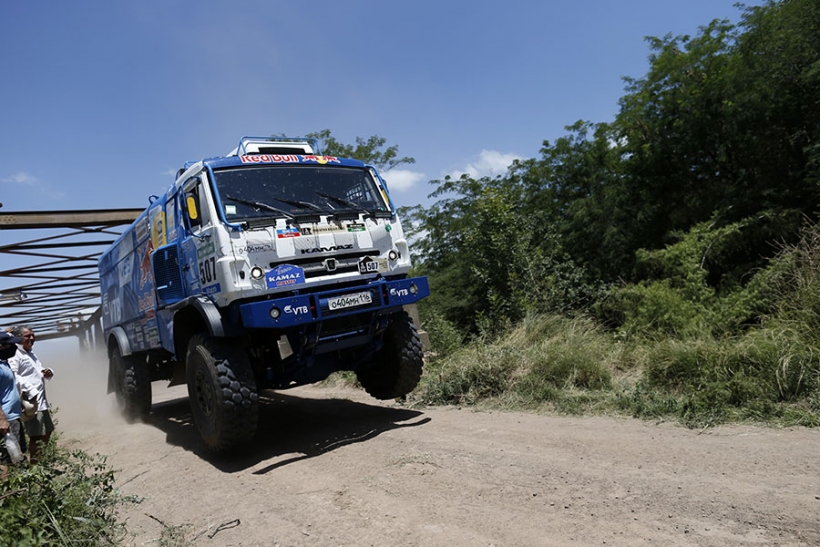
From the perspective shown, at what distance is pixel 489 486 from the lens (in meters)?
4.16

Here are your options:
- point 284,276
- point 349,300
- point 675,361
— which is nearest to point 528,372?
point 675,361

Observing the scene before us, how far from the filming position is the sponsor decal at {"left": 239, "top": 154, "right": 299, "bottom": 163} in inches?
242

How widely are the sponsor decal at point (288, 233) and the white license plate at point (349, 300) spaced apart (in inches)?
29.8

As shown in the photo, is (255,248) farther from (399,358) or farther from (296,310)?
(399,358)

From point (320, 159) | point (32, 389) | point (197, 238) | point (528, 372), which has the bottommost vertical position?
point (528, 372)

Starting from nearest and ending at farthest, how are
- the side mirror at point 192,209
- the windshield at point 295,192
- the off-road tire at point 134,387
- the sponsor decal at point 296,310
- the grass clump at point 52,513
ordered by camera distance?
the grass clump at point 52,513 < the sponsor decal at point 296,310 < the windshield at point 295,192 < the side mirror at point 192,209 < the off-road tire at point 134,387

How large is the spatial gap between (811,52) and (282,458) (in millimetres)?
10409

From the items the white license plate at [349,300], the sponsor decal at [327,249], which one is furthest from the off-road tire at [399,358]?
the sponsor decal at [327,249]

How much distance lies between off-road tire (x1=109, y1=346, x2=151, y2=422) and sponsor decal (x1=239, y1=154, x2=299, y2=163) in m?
4.60

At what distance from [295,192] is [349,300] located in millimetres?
1363

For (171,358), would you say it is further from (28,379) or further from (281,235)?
(281,235)

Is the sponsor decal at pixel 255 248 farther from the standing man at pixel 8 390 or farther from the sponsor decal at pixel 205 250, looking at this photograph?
the standing man at pixel 8 390

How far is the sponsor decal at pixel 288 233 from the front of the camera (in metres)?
5.69

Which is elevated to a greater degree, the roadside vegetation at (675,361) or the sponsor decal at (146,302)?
the sponsor decal at (146,302)
